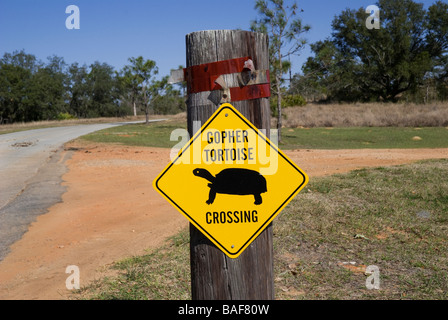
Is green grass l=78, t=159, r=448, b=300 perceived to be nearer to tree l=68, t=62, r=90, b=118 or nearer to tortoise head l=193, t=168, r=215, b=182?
tortoise head l=193, t=168, r=215, b=182

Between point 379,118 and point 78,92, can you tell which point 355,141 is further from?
point 78,92

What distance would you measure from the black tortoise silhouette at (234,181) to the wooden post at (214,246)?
0.71ft

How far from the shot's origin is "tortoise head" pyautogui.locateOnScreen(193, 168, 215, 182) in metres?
2.26

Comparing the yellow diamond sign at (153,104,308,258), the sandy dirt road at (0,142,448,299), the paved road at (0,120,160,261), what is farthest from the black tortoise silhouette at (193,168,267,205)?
the paved road at (0,120,160,261)

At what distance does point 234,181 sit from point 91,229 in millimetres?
4586

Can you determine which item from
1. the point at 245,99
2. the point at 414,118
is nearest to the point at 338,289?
the point at 245,99

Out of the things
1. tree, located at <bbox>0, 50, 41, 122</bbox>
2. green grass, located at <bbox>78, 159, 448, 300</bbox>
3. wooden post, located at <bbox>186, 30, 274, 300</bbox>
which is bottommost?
green grass, located at <bbox>78, 159, 448, 300</bbox>

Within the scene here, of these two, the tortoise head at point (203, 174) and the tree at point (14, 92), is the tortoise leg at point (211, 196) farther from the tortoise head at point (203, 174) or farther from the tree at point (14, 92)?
the tree at point (14, 92)

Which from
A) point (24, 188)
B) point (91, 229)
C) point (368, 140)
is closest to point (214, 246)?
point (91, 229)

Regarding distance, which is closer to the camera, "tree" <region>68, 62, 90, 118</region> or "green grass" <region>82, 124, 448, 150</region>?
"green grass" <region>82, 124, 448, 150</region>

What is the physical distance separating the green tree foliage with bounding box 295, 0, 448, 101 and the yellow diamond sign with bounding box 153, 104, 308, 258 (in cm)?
4076

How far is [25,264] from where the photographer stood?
5.00m

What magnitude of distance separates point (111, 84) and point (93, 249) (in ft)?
231

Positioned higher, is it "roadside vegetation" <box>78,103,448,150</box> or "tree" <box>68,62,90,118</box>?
"tree" <box>68,62,90,118</box>
